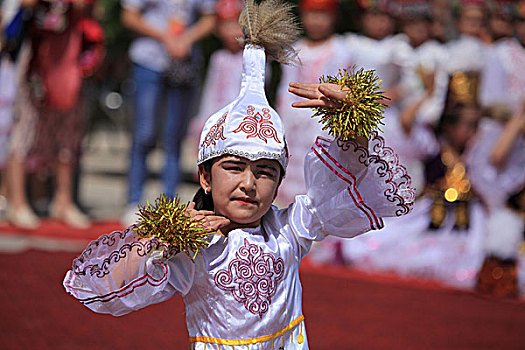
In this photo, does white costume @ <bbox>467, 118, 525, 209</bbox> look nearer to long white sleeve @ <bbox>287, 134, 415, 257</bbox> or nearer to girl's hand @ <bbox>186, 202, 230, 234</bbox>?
long white sleeve @ <bbox>287, 134, 415, 257</bbox>

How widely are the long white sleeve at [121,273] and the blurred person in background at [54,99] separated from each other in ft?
14.1

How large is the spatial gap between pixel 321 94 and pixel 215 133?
340 millimetres

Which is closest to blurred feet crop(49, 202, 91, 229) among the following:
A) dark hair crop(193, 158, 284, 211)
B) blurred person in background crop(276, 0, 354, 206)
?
blurred person in background crop(276, 0, 354, 206)

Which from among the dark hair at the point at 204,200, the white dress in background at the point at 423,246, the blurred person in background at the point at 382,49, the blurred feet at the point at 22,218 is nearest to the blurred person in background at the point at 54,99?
the blurred feet at the point at 22,218

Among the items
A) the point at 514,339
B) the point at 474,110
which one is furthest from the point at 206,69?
the point at 514,339

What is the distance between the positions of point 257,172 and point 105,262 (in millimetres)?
497

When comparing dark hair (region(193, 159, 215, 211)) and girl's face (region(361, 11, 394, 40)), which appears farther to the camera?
girl's face (region(361, 11, 394, 40))

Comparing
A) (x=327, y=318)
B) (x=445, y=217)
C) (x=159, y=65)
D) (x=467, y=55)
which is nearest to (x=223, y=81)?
(x=159, y=65)

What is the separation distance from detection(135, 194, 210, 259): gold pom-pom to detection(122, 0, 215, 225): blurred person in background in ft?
13.9

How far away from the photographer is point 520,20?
593 cm

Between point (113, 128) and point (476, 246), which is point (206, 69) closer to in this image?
point (113, 128)

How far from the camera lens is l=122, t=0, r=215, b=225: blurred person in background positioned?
248 inches

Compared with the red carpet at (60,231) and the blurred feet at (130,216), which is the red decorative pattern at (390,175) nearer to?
the red carpet at (60,231)

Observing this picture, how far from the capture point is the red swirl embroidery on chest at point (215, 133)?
2.20 m
